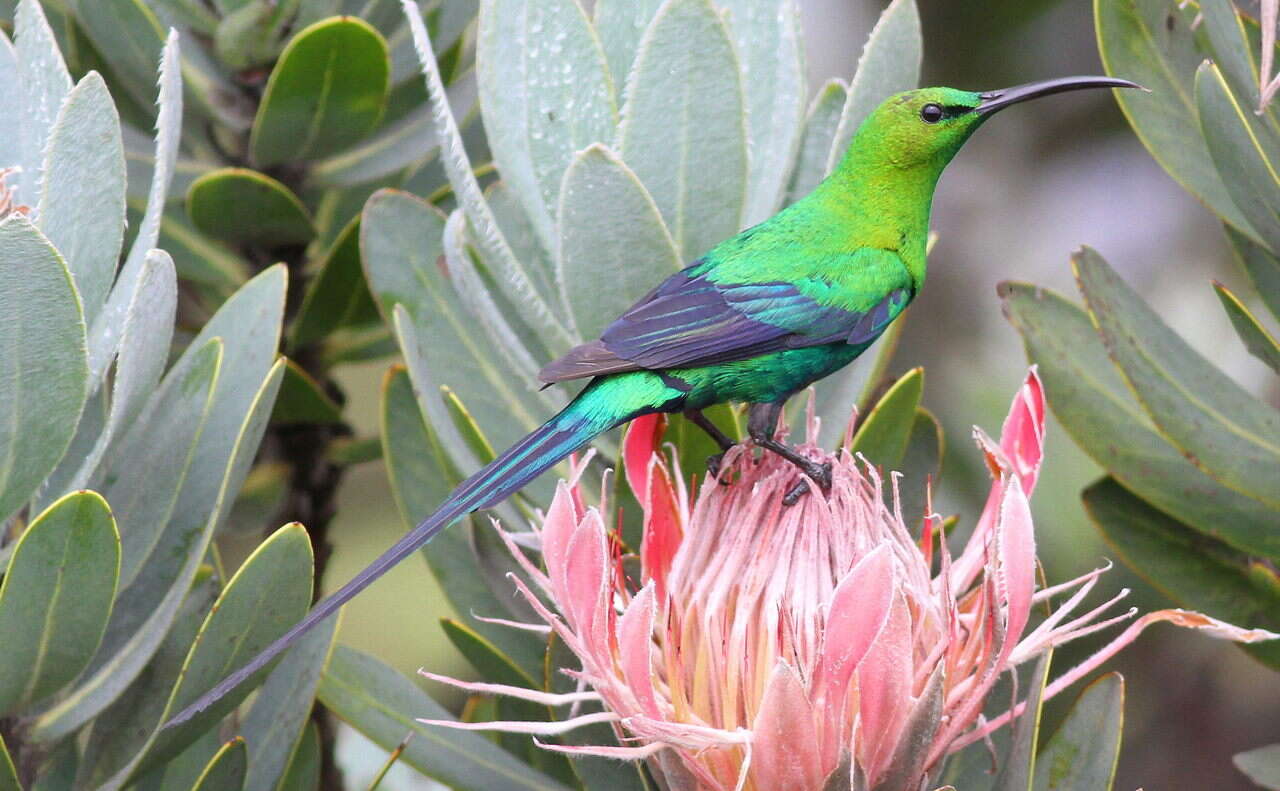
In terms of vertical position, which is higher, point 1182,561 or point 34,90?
point 34,90

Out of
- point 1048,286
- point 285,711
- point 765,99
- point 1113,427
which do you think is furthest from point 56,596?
point 1048,286

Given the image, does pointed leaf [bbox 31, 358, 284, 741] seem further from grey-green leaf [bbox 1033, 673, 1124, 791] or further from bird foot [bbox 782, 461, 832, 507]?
grey-green leaf [bbox 1033, 673, 1124, 791]

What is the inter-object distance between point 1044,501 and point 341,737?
1.01m

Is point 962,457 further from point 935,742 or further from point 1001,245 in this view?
point 935,742

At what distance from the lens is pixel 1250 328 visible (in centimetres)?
126

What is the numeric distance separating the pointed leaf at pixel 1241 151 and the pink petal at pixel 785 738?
2.07 feet

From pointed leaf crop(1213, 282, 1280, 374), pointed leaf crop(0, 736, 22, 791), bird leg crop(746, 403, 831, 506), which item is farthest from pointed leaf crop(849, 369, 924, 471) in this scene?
pointed leaf crop(0, 736, 22, 791)

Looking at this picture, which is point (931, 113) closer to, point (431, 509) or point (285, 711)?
point (431, 509)

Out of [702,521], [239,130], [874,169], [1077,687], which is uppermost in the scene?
[239,130]

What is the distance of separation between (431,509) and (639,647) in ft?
1.41

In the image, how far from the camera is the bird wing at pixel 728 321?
1.26 metres

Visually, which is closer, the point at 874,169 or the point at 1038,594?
the point at 1038,594

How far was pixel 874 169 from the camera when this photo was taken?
1503mm

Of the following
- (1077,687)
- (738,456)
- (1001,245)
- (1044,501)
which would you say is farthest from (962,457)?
(738,456)
